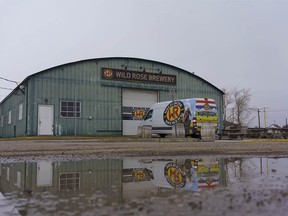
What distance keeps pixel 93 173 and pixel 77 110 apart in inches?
903

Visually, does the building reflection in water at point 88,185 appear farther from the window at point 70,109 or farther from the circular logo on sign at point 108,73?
the circular logo on sign at point 108,73

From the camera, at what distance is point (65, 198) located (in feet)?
10.5

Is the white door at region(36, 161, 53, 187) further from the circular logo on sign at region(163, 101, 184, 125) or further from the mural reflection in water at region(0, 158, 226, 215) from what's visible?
the circular logo on sign at region(163, 101, 184, 125)

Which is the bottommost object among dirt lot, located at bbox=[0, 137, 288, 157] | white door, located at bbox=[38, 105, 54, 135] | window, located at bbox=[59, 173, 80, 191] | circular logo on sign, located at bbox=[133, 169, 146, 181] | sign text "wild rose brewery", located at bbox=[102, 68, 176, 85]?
window, located at bbox=[59, 173, 80, 191]

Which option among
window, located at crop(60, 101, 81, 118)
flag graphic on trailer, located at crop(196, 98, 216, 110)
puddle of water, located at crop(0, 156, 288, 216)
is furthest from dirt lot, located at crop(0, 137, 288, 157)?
window, located at crop(60, 101, 81, 118)

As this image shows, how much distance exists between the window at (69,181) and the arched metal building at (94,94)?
21858 millimetres

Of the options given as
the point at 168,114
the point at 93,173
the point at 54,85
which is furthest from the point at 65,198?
Result: the point at 54,85

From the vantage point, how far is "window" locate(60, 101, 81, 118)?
26906 mm

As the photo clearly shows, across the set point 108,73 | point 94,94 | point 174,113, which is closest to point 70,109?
point 94,94

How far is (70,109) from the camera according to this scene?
2714 centimetres

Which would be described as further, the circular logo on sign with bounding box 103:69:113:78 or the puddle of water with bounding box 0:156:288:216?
the circular logo on sign with bounding box 103:69:113:78

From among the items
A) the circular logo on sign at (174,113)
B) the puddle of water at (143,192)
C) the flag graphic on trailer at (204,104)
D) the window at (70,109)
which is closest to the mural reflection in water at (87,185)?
the puddle of water at (143,192)

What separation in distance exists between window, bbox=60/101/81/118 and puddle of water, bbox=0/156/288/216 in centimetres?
2204

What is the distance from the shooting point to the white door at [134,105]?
29.9 metres
